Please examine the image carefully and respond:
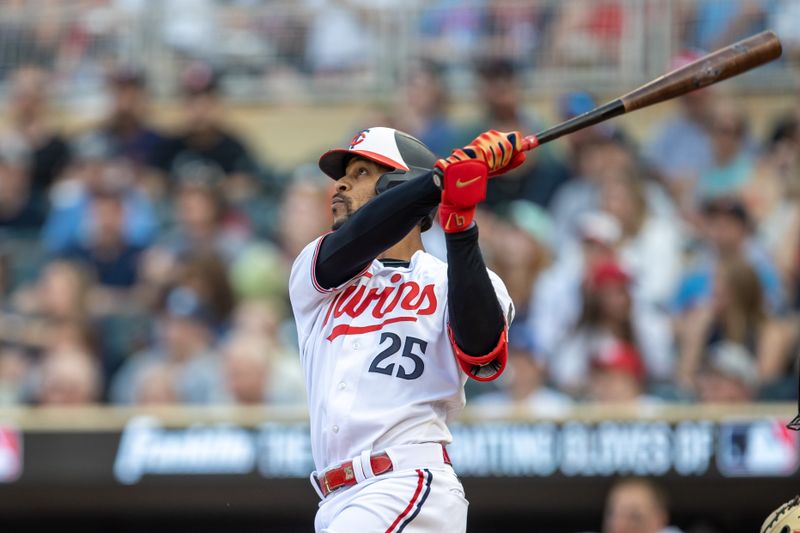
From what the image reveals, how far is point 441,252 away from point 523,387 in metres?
1.09

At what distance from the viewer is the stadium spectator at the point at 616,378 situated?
6.56 meters

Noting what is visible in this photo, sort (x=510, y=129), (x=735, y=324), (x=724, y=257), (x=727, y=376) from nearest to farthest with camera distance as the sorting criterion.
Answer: (x=727, y=376), (x=735, y=324), (x=724, y=257), (x=510, y=129)

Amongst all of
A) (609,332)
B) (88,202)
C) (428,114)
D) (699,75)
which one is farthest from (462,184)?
(88,202)

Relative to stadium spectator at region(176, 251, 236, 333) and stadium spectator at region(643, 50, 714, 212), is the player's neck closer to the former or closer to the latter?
stadium spectator at region(176, 251, 236, 333)

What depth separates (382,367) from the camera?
3451 mm

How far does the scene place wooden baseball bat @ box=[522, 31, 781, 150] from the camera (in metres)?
3.41

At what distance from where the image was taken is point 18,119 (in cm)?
965

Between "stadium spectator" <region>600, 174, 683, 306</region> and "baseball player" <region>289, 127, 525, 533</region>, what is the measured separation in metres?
3.75

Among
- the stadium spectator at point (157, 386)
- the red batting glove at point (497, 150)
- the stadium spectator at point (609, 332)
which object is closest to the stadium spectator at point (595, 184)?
the stadium spectator at point (609, 332)

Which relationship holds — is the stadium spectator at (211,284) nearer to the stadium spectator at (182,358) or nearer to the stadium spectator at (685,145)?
the stadium spectator at (182,358)

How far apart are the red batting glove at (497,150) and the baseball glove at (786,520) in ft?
3.68

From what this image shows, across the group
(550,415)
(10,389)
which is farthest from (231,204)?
(550,415)

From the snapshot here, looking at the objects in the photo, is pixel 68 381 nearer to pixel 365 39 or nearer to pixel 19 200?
pixel 19 200

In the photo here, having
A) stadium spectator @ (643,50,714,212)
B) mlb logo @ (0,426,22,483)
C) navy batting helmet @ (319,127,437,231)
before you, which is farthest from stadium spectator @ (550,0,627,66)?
navy batting helmet @ (319,127,437,231)
